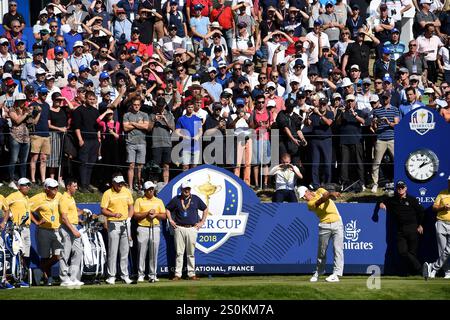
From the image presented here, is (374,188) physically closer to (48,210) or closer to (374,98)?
(374,98)

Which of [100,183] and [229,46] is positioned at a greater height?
[229,46]

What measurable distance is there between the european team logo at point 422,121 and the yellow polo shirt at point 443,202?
4.35 ft

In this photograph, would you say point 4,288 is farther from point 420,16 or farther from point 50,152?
point 420,16

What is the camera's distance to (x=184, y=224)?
26.0 m

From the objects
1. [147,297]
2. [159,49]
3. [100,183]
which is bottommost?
[147,297]

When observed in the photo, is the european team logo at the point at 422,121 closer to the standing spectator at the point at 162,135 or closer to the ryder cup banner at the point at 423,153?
the ryder cup banner at the point at 423,153

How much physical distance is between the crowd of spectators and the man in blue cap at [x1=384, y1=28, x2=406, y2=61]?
0.02 meters

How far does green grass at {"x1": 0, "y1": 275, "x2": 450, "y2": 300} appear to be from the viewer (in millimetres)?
22953

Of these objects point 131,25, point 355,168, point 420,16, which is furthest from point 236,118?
point 420,16

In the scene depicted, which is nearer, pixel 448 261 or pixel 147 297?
pixel 147 297

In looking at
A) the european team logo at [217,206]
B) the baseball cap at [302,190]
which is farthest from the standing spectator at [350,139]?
the european team logo at [217,206]

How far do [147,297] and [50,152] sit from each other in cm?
587

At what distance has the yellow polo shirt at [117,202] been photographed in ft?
83.4

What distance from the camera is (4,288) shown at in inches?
939
